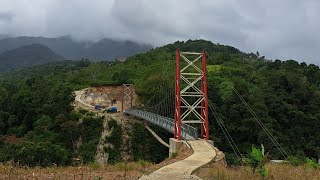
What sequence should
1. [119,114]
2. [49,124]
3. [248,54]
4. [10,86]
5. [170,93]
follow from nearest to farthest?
[170,93]
[49,124]
[119,114]
[10,86]
[248,54]

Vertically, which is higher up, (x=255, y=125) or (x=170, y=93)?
(x=170, y=93)

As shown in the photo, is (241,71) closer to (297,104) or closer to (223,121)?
(297,104)

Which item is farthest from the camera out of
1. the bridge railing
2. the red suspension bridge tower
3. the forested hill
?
the forested hill

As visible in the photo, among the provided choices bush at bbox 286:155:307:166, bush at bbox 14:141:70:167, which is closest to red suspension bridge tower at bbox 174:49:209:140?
bush at bbox 286:155:307:166

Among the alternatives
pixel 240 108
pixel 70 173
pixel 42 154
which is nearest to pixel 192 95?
pixel 42 154

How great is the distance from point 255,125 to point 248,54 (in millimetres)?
68070

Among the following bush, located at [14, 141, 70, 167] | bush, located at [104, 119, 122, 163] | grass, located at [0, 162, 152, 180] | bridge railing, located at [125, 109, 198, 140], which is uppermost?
grass, located at [0, 162, 152, 180]

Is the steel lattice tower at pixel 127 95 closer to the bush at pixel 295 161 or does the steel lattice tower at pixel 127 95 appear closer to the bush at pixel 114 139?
the bush at pixel 114 139

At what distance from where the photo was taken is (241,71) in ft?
148

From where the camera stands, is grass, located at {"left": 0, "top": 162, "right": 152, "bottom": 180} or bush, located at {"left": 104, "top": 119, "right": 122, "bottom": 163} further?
bush, located at {"left": 104, "top": 119, "right": 122, "bottom": 163}

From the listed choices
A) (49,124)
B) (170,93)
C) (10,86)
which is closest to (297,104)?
(170,93)

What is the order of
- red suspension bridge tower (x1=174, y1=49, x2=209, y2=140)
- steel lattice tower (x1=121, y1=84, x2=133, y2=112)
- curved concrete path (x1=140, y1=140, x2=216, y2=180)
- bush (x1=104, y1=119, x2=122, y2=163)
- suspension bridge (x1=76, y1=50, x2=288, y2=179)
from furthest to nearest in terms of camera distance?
1. steel lattice tower (x1=121, y1=84, x2=133, y2=112)
2. bush (x1=104, y1=119, x2=122, y2=163)
3. red suspension bridge tower (x1=174, y1=49, x2=209, y2=140)
4. suspension bridge (x1=76, y1=50, x2=288, y2=179)
5. curved concrete path (x1=140, y1=140, x2=216, y2=180)

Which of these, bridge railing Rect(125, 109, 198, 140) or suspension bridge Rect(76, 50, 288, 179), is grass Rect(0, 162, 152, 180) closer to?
suspension bridge Rect(76, 50, 288, 179)

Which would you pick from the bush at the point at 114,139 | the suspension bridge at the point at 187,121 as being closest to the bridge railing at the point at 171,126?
the suspension bridge at the point at 187,121
